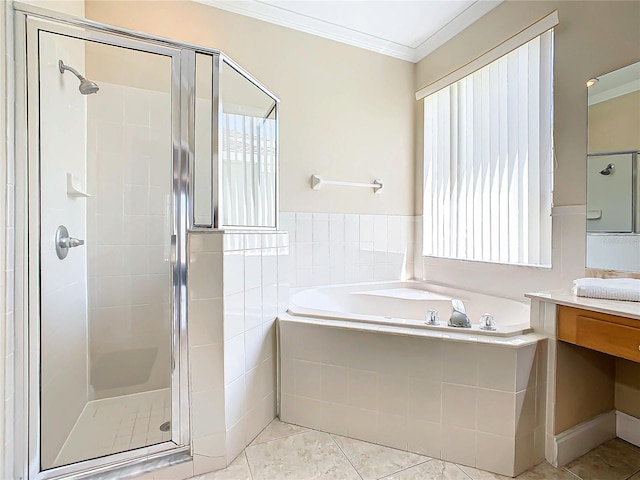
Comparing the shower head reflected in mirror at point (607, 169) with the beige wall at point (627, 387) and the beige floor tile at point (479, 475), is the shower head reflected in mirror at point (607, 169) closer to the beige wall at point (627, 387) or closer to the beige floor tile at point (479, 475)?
the beige wall at point (627, 387)

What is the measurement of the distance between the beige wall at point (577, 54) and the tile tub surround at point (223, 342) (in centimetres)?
169

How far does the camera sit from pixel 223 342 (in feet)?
4.42

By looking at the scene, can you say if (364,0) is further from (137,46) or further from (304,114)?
(137,46)

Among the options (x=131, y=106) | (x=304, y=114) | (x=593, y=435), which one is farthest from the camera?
(x=304, y=114)

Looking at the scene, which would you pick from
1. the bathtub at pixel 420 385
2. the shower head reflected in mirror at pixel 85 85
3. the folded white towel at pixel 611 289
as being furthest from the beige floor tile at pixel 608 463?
the shower head reflected in mirror at pixel 85 85

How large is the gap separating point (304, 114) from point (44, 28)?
1531 millimetres

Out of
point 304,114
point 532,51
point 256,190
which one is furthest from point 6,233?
point 532,51

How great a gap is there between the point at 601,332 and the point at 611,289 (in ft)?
0.67

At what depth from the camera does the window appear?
6.10ft

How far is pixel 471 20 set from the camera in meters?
2.23

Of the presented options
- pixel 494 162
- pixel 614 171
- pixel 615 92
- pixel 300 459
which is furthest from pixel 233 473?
pixel 615 92

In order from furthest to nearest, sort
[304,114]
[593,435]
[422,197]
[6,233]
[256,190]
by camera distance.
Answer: [422,197] < [304,114] < [256,190] < [593,435] < [6,233]

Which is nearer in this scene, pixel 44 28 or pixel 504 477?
pixel 44 28

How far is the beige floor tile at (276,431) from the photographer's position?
155cm
